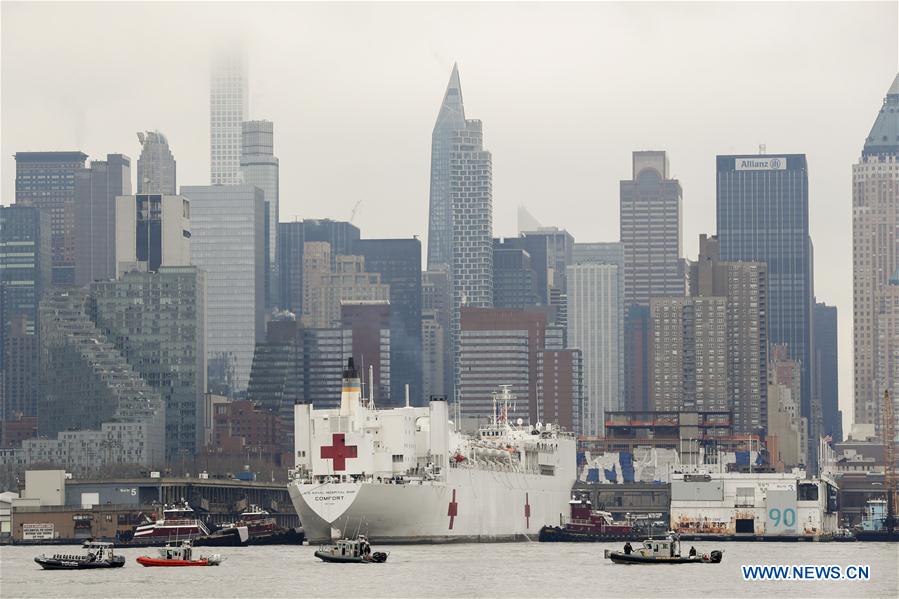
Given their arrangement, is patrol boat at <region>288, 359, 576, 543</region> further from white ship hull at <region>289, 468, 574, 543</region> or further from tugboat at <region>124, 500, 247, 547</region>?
tugboat at <region>124, 500, 247, 547</region>

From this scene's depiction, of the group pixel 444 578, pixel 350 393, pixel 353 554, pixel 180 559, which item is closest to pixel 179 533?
pixel 350 393

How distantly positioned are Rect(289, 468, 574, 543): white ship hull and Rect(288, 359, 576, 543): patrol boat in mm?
62

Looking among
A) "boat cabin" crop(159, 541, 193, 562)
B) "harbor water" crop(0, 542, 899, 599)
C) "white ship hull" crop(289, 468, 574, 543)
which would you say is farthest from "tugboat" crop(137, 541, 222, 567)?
"white ship hull" crop(289, 468, 574, 543)

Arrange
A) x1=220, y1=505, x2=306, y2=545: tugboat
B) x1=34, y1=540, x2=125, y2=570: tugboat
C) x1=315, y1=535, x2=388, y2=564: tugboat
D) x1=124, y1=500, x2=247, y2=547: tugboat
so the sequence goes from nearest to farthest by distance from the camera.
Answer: x1=315, y1=535, x2=388, y2=564: tugboat < x1=34, y1=540, x2=125, y2=570: tugboat < x1=124, y1=500, x2=247, y2=547: tugboat < x1=220, y1=505, x2=306, y2=545: tugboat

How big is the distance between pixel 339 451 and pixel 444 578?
97.4 feet

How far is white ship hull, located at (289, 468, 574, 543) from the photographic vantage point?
5226 inches

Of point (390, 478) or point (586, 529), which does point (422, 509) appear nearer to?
point (390, 478)

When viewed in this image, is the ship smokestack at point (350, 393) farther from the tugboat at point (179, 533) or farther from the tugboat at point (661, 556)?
the tugboat at point (661, 556)

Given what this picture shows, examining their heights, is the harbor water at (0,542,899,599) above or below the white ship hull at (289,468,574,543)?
below

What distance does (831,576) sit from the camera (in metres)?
114

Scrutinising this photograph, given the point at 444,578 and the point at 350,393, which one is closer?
the point at 444,578

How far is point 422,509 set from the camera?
137250mm

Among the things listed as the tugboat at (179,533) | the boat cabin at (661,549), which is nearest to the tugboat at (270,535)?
the tugboat at (179,533)

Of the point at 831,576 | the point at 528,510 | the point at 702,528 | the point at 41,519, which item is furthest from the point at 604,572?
the point at 41,519
